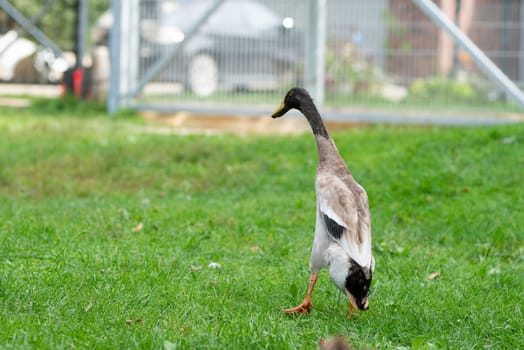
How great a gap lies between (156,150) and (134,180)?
1.32 meters

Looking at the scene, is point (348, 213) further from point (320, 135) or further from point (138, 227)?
point (138, 227)

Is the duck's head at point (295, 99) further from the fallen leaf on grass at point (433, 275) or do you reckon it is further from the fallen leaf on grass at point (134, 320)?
the fallen leaf on grass at point (134, 320)

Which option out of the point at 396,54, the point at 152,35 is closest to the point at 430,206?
the point at 396,54

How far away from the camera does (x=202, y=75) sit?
15703 millimetres

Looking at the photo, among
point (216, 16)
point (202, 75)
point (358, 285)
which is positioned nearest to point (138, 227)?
point (358, 285)

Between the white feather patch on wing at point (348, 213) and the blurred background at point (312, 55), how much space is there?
931 cm

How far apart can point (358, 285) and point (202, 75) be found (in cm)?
1126

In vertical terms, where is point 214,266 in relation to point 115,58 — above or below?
below

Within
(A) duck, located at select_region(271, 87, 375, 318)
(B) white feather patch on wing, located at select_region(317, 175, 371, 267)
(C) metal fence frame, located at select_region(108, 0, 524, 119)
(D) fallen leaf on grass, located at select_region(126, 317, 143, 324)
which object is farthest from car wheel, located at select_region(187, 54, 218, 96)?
(D) fallen leaf on grass, located at select_region(126, 317, 143, 324)

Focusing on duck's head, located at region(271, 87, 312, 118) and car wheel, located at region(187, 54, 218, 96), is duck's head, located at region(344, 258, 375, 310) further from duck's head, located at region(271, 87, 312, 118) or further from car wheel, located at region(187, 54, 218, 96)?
car wheel, located at region(187, 54, 218, 96)

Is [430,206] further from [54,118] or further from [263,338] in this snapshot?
[54,118]

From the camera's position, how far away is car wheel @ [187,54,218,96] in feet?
51.1

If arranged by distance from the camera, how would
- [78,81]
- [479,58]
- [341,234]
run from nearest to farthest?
[341,234], [479,58], [78,81]

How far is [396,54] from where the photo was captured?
1476cm
